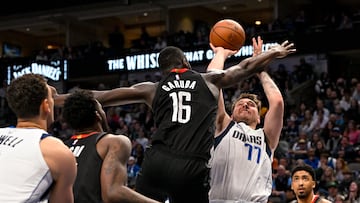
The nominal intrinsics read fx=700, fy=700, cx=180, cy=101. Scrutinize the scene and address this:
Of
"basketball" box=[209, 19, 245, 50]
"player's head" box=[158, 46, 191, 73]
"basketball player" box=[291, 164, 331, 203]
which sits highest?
"basketball" box=[209, 19, 245, 50]

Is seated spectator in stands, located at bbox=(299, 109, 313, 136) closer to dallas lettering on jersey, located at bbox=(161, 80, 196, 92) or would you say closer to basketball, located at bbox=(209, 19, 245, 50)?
basketball, located at bbox=(209, 19, 245, 50)

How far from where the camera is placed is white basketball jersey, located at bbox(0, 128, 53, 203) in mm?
3975

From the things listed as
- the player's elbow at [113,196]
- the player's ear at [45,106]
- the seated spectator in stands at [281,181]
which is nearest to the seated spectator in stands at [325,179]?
the seated spectator in stands at [281,181]

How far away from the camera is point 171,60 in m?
5.64

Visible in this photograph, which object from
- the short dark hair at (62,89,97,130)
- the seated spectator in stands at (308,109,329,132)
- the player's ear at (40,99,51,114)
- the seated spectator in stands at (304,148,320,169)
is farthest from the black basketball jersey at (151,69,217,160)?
the seated spectator in stands at (308,109,329,132)

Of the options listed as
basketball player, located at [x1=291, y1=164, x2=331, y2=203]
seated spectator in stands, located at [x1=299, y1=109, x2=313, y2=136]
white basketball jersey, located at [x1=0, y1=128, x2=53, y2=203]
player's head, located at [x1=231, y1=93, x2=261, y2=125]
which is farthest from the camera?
seated spectator in stands, located at [x1=299, y1=109, x2=313, y2=136]

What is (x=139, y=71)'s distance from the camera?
23703mm

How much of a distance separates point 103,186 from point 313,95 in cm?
1684

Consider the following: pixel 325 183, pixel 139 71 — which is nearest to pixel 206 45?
pixel 139 71

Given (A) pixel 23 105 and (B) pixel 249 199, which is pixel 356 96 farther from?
(A) pixel 23 105

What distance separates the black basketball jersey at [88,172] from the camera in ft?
15.1

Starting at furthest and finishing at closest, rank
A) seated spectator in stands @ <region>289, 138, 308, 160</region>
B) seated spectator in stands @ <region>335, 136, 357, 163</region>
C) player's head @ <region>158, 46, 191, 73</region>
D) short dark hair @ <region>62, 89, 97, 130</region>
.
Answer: seated spectator in stands @ <region>289, 138, 308, 160</region>, seated spectator in stands @ <region>335, 136, 357, 163</region>, player's head @ <region>158, 46, 191, 73</region>, short dark hair @ <region>62, 89, 97, 130</region>

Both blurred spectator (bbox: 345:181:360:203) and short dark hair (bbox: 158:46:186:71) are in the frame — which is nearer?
short dark hair (bbox: 158:46:186:71)

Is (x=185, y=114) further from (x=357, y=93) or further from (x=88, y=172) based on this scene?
(x=357, y=93)
